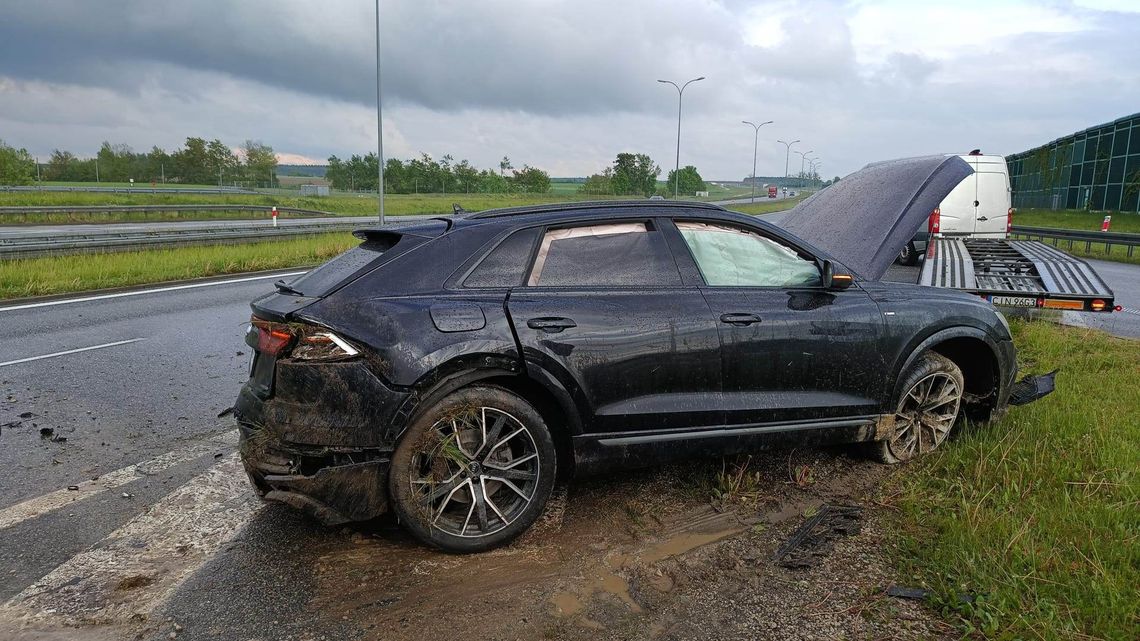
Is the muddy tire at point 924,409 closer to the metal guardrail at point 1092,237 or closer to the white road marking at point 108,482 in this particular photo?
the white road marking at point 108,482

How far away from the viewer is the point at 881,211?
5.30m

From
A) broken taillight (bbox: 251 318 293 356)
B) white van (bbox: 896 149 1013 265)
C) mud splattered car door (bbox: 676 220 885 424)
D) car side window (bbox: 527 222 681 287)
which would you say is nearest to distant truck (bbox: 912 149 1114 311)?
white van (bbox: 896 149 1013 265)

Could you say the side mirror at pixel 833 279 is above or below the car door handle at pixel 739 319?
above

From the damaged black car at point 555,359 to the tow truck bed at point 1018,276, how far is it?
117 inches

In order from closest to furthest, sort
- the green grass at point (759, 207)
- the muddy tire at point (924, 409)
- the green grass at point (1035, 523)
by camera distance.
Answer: the green grass at point (1035, 523) → the muddy tire at point (924, 409) → the green grass at point (759, 207)

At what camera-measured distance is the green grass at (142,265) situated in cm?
1194

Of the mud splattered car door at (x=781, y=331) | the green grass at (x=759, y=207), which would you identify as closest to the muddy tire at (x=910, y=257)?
the mud splattered car door at (x=781, y=331)

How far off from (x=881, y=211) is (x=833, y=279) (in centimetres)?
162

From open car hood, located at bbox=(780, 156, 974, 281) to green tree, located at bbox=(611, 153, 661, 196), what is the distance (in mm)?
73430

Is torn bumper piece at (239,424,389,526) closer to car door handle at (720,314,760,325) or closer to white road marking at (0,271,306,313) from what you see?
car door handle at (720,314,760,325)

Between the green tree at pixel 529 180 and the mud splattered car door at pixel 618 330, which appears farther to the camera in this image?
the green tree at pixel 529 180

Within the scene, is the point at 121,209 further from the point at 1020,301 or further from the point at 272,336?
the point at 1020,301

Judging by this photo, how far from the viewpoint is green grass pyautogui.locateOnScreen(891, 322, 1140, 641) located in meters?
2.76

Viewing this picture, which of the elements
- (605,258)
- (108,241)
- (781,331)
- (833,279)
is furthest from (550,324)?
(108,241)
